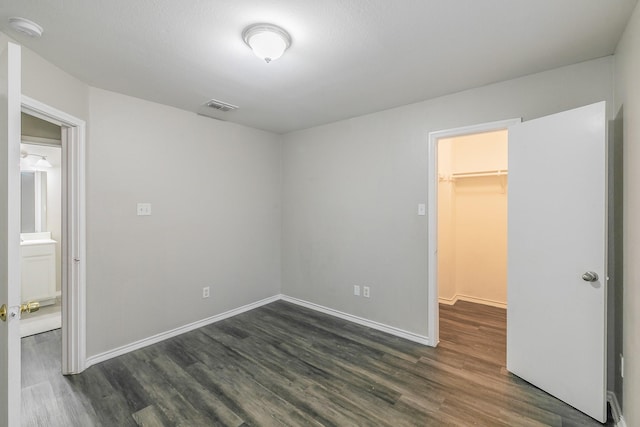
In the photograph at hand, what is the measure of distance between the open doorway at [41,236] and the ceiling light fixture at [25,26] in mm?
2122

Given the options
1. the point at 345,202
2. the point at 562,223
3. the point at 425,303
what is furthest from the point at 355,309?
the point at 562,223

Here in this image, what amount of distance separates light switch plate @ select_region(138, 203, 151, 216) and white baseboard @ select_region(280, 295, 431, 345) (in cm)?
221

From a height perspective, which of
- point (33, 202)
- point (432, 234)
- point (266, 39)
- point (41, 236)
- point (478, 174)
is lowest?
point (41, 236)

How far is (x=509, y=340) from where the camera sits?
2.36 metres

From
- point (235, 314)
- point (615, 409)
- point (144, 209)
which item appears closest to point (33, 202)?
point (144, 209)

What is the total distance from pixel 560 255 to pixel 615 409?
1.03 m

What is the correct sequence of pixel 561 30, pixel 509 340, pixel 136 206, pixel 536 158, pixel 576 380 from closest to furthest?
1. pixel 561 30
2. pixel 576 380
3. pixel 536 158
4. pixel 509 340
5. pixel 136 206

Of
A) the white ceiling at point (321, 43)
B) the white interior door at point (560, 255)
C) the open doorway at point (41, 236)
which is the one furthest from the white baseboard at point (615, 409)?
the open doorway at point (41, 236)

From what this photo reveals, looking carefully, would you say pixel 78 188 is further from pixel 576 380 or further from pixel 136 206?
pixel 576 380

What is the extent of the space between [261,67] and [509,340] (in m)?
2.94

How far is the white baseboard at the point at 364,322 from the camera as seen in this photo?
117 inches

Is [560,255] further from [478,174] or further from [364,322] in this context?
[478,174]

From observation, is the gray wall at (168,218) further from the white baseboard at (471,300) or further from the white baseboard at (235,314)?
the white baseboard at (471,300)

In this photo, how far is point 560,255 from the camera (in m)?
2.04
